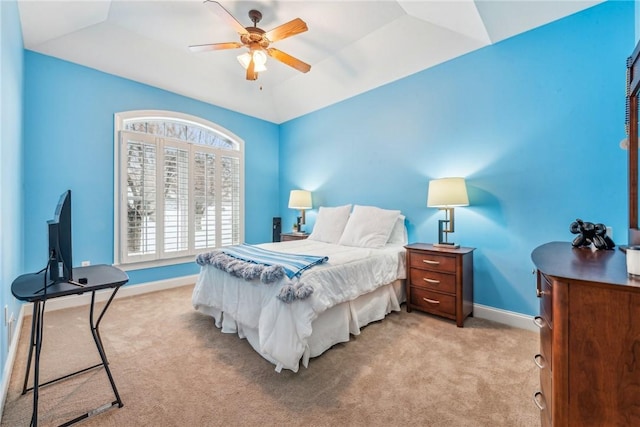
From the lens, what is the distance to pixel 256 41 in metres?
2.59

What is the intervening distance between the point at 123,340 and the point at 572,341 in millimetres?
2959

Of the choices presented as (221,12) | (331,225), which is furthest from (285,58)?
(331,225)

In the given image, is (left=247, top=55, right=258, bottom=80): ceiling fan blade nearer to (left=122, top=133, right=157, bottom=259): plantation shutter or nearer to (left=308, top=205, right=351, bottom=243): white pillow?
(left=122, top=133, right=157, bottom=259): plantation shutter

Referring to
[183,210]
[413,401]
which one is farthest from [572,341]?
[183,210]

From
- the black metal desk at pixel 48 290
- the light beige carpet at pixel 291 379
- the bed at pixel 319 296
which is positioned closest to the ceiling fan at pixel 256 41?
the bed at pixel 319 296

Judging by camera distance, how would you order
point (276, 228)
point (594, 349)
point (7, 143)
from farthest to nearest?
point (276, 228)
point (7, 143)
point (594, 349)

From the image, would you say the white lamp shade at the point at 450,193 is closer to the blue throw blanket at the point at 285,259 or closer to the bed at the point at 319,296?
the bed at the point at 319,296

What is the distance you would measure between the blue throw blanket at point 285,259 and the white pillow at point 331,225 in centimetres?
120

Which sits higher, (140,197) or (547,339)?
(140,197)

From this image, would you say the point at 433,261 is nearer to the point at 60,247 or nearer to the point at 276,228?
the point at 60,247

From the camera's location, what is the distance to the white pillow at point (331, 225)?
359cm

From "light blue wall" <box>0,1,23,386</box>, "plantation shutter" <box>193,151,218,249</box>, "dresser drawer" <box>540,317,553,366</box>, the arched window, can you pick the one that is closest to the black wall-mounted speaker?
the arched window

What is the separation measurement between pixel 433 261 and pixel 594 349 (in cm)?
188

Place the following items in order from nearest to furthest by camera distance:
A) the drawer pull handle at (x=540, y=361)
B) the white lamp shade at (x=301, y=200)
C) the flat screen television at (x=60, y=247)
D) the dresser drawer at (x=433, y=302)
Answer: the drawer pull handle at (x=540, y=361), the flat screen television at (x=60, y=247), the dresser drawer at (x=433, y=302), the white lamp shade at (x=301, y=200)
